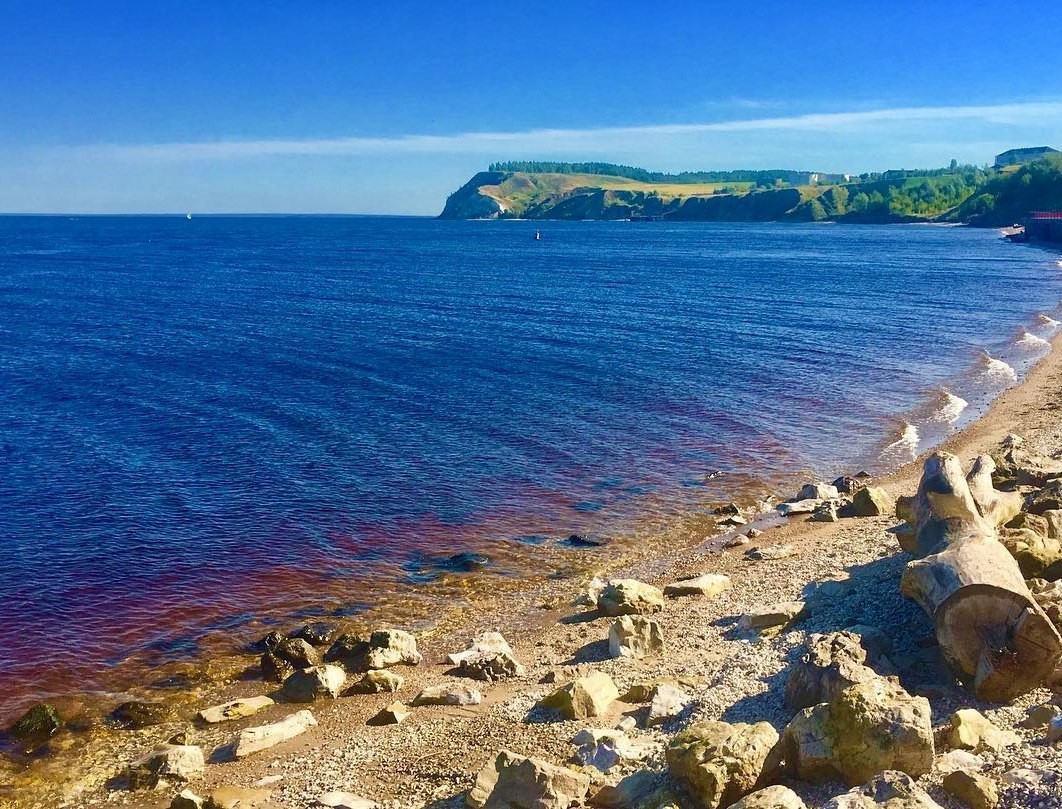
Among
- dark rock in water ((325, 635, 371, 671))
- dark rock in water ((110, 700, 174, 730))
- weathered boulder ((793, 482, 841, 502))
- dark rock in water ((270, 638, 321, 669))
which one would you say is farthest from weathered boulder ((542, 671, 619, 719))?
weathered boulder ((793, 482, 841, 502))

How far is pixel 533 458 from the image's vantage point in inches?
1652

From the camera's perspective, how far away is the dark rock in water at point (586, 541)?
32.6 metres

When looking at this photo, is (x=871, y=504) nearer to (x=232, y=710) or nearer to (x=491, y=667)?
(x=491, y=667)

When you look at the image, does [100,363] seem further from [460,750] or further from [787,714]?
[787,714]

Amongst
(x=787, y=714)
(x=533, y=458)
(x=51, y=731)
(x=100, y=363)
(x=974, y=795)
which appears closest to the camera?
(x=974, y=795)

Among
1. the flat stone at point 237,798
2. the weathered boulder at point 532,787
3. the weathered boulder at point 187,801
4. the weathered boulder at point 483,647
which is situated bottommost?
the weathered boulder at point 483,647

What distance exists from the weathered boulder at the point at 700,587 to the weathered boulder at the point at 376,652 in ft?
26.9

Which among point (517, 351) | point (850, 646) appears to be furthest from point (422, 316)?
point (850, 646)

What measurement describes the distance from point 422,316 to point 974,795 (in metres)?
79.1

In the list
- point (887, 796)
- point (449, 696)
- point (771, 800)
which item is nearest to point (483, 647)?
point (449, 696)

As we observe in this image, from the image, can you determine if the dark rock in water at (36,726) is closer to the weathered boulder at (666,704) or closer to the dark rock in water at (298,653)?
the dark rock in water at (298,653)

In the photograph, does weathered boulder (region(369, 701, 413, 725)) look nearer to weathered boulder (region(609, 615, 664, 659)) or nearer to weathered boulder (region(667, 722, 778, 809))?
weathered boulder (region(609, 615, 664, 659))

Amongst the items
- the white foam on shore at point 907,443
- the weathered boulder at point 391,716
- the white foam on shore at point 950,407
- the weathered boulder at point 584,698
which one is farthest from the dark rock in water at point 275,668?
the white foam on shore at point 950,407

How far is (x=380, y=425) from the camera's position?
156 ft
